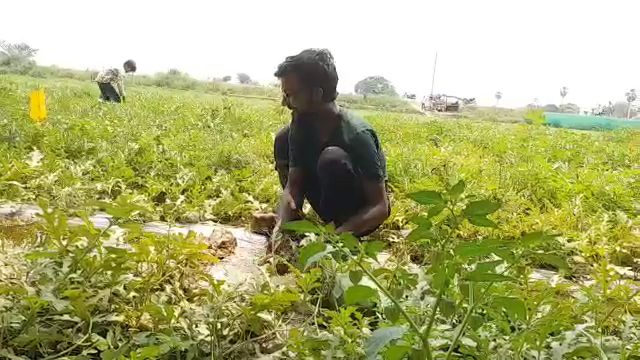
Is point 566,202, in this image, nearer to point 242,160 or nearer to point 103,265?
point 242,160

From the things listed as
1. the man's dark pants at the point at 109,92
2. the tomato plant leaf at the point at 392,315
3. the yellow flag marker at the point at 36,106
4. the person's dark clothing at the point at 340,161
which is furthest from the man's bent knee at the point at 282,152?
the man's dark pants at the point at 109,92

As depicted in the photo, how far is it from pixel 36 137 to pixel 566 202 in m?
4.52

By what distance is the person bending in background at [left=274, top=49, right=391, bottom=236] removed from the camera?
2602 mm

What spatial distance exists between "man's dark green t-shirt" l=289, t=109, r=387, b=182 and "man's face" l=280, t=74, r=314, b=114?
133mm

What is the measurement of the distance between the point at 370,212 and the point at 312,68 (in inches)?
28.8

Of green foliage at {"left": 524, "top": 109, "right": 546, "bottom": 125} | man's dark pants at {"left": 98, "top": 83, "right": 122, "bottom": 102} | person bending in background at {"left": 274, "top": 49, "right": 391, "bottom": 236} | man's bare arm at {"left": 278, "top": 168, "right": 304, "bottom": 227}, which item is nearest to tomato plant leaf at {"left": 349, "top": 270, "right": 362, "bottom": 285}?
green foliage at {"left": 524, "top": 109, "right": 546, "bottom": 125}

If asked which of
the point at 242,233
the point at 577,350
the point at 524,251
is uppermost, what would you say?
the point at 524,251

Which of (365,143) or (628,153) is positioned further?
(628,153)

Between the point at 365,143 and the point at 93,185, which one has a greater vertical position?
the point at 365,143

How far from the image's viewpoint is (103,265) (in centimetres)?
190

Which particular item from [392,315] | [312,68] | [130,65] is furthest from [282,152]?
[130,65]

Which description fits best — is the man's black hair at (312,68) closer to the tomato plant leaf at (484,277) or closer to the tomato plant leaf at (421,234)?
the tomato plant leaf at (421,234)

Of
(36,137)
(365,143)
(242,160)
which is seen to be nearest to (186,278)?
(365,143)

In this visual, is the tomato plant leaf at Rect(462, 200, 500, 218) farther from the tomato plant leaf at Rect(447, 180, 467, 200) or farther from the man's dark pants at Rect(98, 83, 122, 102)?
the man's dark pants at Rect(98, 83, 122, 102)
